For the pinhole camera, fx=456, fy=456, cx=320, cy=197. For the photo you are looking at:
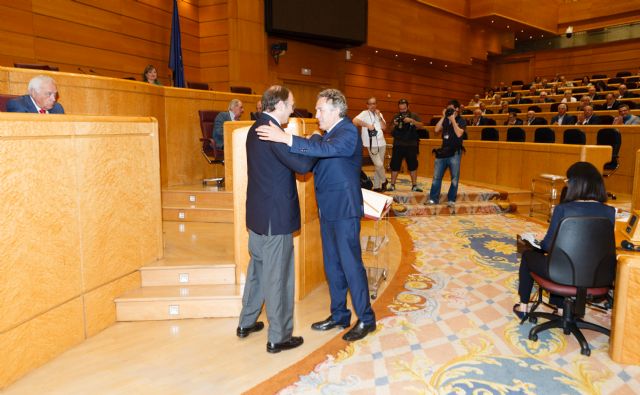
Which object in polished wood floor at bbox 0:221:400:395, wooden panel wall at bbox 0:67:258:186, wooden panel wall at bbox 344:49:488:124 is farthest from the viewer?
wooden panel wall at bbox 344:49:488:124

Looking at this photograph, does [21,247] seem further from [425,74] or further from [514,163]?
[425,74]

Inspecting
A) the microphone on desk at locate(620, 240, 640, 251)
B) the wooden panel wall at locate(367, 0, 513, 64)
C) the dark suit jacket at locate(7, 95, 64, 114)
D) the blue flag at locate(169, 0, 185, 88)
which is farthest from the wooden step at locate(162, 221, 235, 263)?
the wooden panel wall at locate(367, 0, 513, 64)

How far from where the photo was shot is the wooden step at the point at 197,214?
474 centimetres

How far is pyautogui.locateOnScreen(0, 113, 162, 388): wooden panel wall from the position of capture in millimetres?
2213

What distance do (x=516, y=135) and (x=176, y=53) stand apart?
20.9 ft

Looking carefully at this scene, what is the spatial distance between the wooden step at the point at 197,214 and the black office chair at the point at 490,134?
5.97 metres

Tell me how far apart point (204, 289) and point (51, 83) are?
205 cm

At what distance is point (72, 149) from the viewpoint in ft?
8.48

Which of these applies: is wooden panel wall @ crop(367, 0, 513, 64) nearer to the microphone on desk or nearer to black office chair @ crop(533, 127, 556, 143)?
black office chair @ crop(533, 127, 556, 143)

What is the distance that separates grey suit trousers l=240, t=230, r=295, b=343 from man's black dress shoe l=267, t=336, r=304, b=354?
0.02 m

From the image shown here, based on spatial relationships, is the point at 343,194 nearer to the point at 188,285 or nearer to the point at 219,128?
the point at 188,285

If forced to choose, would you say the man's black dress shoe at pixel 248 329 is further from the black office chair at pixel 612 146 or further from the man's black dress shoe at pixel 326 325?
the black office chair at pixel 612 146

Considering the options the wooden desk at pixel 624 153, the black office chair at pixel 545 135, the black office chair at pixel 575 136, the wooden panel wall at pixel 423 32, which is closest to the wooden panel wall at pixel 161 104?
the black office chair at pixel 545 135

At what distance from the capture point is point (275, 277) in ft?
7.97
